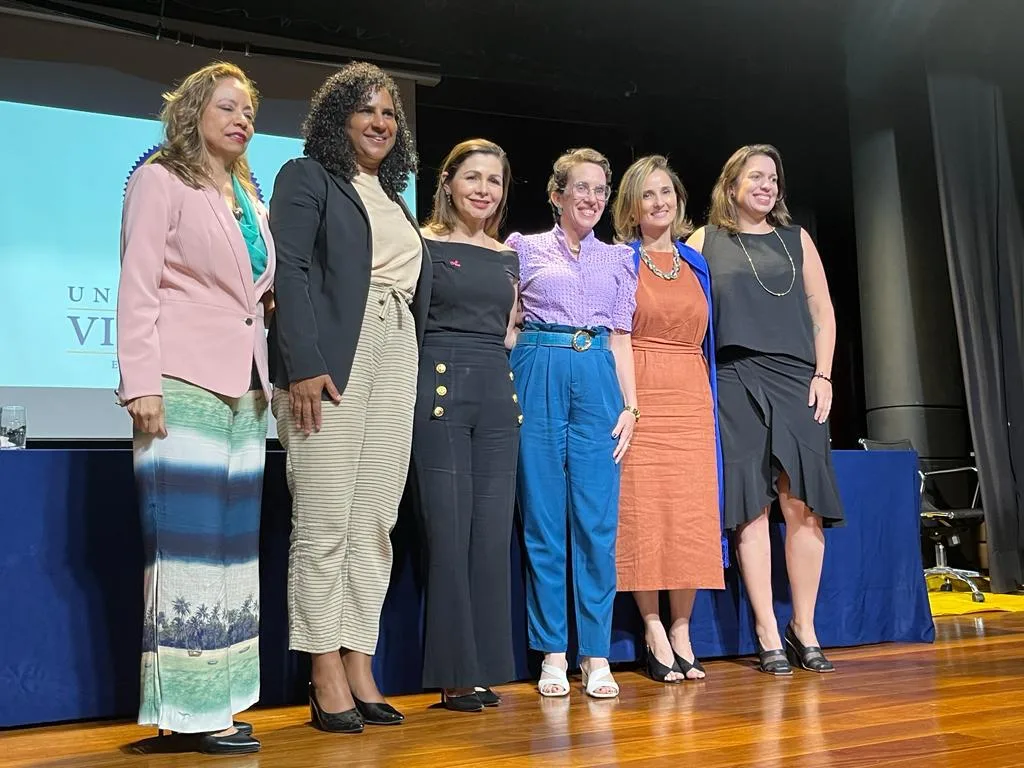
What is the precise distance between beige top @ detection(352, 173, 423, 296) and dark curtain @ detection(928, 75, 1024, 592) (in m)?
4.57

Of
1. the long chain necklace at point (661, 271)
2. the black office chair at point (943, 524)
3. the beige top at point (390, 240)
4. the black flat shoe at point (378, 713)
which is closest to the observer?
the black flat shoe at point (378, 713)

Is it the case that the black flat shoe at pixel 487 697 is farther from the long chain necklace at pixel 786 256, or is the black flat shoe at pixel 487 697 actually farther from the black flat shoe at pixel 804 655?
the long chain necklace at pixel 786 256

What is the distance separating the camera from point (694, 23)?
6.37 metres

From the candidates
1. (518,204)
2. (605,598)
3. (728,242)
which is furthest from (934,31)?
(605,598)

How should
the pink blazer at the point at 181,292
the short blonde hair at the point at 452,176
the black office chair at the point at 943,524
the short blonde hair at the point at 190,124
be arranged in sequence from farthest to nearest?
the black office chair at the point at 943,524 → the short blonde hair at the point at 452,176 → the short blonde hair at the point at 190,124 → the pink blazer at the point at 181,292

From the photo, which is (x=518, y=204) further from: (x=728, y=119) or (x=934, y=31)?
(x=934, y=31)

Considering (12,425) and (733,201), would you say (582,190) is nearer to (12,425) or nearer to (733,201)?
(733,201)

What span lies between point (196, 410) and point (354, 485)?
15.9 inches

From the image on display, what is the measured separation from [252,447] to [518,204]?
5337 millimetres

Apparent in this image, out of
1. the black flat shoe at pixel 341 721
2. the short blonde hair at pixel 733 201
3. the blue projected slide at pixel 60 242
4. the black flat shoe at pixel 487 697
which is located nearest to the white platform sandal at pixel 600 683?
the black flat shoe at pixel 487 697

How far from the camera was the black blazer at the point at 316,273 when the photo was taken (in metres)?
2.16

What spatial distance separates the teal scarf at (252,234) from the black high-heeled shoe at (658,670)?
150cm

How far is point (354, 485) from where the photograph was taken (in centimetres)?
224

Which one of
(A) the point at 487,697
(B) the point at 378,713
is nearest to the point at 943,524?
(A) the point at 487,697
